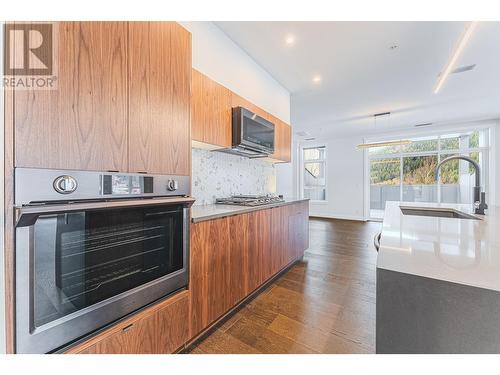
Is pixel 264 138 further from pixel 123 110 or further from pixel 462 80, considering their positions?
pixel 462 80

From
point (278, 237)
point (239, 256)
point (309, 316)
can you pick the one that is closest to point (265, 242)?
point (278, 237)

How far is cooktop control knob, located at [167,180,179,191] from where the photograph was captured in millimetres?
1220

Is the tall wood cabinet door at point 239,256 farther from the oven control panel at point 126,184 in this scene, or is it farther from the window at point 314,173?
the window at point 314,173

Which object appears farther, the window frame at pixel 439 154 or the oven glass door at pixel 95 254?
the window frame at pixel 439 154

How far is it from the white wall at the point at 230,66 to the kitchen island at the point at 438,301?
230cm

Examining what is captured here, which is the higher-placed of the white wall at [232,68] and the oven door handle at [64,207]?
the white wall at [232,68]

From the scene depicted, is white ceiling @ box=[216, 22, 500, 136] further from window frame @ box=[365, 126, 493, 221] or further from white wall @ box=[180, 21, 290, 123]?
window frame @ box=[365, 126, 493, 221]

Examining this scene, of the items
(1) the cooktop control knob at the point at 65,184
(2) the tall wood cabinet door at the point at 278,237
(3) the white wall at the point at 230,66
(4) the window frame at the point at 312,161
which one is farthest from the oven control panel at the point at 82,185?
(4) the window frame at the point at 312,161

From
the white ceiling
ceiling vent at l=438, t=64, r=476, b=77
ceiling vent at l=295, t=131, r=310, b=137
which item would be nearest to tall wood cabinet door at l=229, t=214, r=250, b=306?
the white ceiling

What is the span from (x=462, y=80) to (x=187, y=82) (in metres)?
4.47

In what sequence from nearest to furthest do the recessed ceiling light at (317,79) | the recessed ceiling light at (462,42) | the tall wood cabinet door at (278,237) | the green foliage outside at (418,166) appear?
the recessed ceiling light at (462,42)
the tall wood cabinet door at (278,237)
the recessed ceiling light at (317,79)
the green foliage outside at (418,166)

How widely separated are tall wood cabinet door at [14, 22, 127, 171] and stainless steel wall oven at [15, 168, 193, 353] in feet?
0.25

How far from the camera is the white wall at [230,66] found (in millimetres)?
2166
